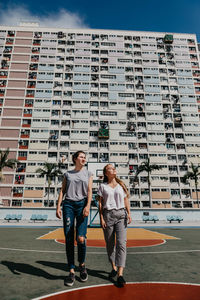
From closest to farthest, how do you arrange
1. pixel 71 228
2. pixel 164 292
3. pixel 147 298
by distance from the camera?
pixel 147 298 → pixel 164 292 → pixel 71 228

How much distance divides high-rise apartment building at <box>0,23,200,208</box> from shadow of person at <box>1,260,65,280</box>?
37.2 meters

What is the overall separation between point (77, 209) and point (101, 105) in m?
45.7

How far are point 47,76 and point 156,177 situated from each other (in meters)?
35.6

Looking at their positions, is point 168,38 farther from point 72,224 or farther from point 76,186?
point 72,224

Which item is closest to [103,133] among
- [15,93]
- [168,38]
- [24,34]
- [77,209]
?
[15,93]

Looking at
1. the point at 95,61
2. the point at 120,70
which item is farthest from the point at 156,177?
the point at 95,61

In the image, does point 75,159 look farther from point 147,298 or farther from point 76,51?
point 76,51

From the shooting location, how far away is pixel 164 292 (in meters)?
2.60

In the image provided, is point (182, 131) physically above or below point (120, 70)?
below

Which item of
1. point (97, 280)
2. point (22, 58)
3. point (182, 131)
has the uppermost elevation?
point (22, 58)

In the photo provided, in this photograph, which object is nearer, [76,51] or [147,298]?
[147,298]

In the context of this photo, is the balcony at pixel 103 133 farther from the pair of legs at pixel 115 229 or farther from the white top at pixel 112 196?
the pair of legs at pixel 115 229

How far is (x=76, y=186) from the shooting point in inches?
134

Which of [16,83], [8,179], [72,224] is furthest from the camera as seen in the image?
[16,83]
